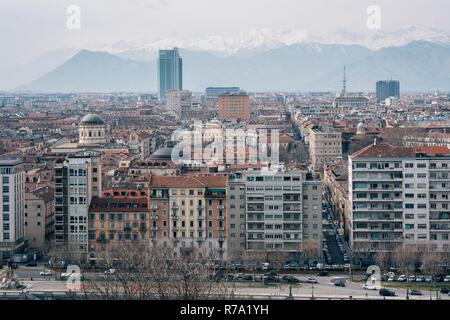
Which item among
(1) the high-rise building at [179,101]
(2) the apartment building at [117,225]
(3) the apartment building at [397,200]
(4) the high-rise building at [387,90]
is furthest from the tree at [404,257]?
(4) the high-rise building at [387,90]

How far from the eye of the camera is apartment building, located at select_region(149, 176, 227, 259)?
27.8 feet

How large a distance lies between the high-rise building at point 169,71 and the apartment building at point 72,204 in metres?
37.2

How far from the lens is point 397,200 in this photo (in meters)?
8.67

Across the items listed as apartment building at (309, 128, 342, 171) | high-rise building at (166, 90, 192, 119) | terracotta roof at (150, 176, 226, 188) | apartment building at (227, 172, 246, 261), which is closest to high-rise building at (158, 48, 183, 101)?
high-rise building at (166, 90, 192, 119)

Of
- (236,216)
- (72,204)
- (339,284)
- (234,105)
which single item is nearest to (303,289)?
(339,284)

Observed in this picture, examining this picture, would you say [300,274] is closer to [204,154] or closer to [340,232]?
[340,232]

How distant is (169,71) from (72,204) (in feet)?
137

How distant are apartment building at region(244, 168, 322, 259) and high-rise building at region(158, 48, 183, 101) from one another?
37452 mm

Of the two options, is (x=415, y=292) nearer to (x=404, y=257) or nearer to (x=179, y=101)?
(x=404, y=257)

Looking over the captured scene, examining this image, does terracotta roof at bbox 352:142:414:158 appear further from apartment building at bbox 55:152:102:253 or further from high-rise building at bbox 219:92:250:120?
high-rise building at bbox 219:92:250:120

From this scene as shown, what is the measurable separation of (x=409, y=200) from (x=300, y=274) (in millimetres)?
1757
